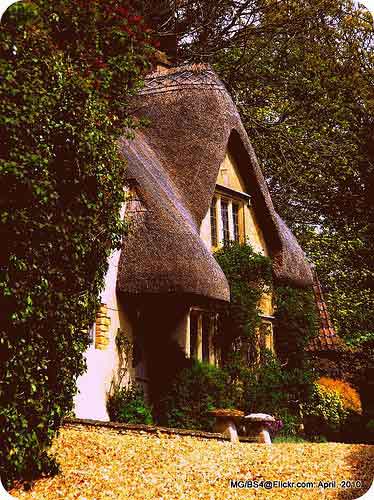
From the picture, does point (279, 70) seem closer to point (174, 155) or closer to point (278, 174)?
point (278, 174)

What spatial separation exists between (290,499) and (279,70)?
45.7 feet

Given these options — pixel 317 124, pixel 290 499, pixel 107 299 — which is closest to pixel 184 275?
pixel 107 299

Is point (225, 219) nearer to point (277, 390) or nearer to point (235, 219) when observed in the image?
point (235, 219)

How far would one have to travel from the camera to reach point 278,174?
17.5 meters

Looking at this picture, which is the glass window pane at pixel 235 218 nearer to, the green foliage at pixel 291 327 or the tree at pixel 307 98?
the green foliage at pixel 291 327

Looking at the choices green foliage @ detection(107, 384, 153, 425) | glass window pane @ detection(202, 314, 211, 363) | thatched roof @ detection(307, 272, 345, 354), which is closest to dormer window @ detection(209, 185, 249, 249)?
glass window pane @ detection(202, 314, 211, 363)

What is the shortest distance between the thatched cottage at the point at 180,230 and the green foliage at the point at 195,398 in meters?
0.55

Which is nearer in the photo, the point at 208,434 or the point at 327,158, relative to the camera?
the point at 208,434

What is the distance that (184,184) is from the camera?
13938 millimetres

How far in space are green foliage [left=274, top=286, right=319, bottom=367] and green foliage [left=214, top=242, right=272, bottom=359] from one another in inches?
28.3

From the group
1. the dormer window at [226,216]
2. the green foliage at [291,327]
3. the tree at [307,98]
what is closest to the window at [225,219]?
the dormer window at [226,216]

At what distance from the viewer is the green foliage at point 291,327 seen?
15.1m

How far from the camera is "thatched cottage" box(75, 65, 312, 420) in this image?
37.8 feet

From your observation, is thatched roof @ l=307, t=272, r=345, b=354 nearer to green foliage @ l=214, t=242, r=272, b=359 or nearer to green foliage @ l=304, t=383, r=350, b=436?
green foliage @ l=304, t=383, r=350, b=436
